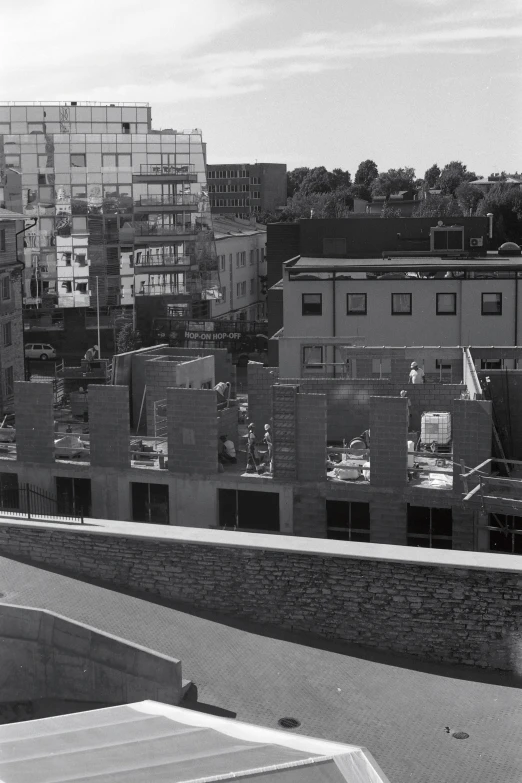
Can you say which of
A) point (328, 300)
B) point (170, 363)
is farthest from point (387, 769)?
point (328, 300)

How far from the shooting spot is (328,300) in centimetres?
4819

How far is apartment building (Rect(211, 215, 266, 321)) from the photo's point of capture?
85875 millimetres

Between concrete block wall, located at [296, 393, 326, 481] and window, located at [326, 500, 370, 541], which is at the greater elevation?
concrete block wall, located at [296, 393, 326, 481]

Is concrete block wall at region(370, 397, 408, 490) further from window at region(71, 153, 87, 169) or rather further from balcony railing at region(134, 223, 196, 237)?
window at region(71, 153, 87, 169)

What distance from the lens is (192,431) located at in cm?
2858

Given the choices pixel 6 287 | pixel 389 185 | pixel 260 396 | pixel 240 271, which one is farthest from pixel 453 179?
pixel 260 396

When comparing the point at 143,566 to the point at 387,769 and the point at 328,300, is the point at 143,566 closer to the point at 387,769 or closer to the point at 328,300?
the point at 387,769

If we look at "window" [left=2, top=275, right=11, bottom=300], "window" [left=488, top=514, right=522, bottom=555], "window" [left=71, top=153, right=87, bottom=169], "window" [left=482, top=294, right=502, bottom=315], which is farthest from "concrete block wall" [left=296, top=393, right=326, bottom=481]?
"window" [left=71, top=153, right=87, bottom=169]

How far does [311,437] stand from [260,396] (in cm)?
613

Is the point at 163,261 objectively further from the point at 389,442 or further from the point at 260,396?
the point at 389,442

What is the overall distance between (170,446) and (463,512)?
753 cm

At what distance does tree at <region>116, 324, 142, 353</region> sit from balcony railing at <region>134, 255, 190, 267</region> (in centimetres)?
632

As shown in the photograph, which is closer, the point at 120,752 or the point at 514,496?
the point at 120,752

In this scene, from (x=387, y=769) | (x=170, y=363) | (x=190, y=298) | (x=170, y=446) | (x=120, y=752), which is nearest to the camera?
(x=120, y=752)
